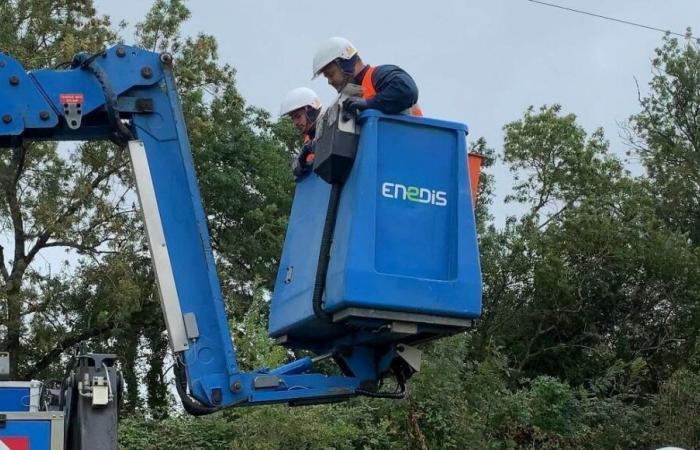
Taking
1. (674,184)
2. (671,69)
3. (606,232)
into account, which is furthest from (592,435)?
(671,69)

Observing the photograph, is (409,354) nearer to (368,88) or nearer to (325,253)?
(325,253)

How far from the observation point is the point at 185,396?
564cm

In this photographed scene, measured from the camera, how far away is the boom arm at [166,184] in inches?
220

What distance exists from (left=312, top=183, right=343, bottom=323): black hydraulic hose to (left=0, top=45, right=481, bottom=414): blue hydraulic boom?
10mm

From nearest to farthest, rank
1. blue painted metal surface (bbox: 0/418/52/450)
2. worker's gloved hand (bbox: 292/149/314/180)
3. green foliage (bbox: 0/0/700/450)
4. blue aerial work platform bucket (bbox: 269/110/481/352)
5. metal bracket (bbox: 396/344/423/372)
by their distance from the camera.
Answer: blue painted metal surface (bbox: 0/418/52/450), blue aerial work platform bucket (bbox: 269/110/481/352), metal bracket (bbox: 396/344/423/372), worker's gloved hand (bbox: 292/149/314/180), green foliage (bbox: 0/0/700/450)

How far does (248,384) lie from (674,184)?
95.5ft

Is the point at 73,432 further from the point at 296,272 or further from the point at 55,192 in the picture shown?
the point at 55,192

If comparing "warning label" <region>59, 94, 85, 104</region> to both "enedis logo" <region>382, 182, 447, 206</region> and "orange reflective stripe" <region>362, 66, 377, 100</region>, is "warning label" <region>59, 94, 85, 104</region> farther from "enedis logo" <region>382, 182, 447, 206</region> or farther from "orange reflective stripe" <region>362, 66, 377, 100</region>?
"enedis logo" <region>382, 182, 447, 206</region>

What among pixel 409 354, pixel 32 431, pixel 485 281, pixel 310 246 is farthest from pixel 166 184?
pixel 485 281

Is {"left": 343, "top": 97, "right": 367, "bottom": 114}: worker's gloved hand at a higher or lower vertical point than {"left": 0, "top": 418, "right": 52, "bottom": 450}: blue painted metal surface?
higher

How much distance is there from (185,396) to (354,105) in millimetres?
1566

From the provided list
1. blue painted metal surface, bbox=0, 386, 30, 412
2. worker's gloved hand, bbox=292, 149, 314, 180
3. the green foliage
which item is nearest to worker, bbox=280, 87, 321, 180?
worker's gloved hand, bbox=292, 149, 314, 180

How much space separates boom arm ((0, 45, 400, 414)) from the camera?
5.59 metres

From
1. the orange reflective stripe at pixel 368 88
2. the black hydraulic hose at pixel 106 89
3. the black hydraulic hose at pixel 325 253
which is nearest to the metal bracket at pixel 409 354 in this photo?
the black hydraulic hose at pixel 325 253
